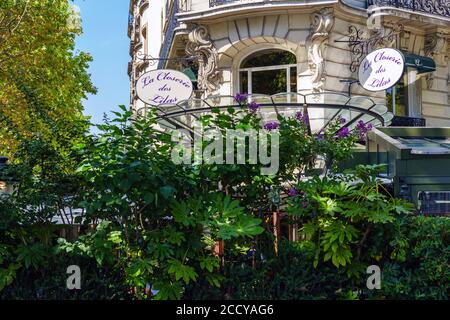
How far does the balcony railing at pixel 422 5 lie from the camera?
652 inches

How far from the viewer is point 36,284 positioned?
5.76 metres

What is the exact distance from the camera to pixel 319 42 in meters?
15.5

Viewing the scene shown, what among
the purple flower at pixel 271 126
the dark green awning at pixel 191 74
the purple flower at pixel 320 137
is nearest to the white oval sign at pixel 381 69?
the dark green awning at pixel 191 74

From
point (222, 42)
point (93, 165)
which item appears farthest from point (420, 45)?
point (93, 165)

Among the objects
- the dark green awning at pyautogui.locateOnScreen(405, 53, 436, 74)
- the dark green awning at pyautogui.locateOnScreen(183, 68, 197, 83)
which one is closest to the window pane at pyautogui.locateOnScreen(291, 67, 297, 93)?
the dark green awning at pyautogui.locateOnScreen(183, 68, 197, 83)

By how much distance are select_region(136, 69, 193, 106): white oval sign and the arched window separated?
101 inches

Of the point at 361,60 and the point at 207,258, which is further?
the point at 361,60

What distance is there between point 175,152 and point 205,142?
316 millimetres

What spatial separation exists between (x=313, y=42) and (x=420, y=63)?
11.2ft

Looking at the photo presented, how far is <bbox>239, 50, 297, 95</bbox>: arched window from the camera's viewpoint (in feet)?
52.8

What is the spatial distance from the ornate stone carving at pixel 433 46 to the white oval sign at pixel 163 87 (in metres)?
7.81

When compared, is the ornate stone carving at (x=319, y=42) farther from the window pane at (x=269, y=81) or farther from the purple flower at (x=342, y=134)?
the purple flower at (x=342, y=134)

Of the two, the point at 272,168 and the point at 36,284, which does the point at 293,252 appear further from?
the point at 36,284
